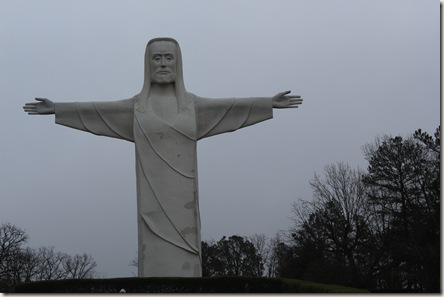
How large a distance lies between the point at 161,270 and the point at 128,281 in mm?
1031

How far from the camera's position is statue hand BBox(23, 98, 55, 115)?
42.7 feet

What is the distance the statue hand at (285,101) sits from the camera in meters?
13.0

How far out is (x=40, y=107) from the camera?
42.8 ft

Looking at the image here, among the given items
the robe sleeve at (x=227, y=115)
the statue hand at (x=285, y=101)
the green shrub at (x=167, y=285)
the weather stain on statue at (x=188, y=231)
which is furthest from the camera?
the robe sleeve at (x=227, y=115)

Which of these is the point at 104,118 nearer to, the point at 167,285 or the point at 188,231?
the point at 188,231

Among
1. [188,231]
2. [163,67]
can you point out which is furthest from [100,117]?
[188,231]

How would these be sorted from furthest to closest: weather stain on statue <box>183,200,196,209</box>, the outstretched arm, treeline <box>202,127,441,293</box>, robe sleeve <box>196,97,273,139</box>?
treeline <box>202,127,441,293</box>, robe sleeve <box>196,97,273,139</box>, the outstretched arm, weather stain on statue <box>183,200,196,209</box>

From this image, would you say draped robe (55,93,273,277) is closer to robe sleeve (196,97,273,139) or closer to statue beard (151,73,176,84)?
robe sleeve (196,97,273,139)

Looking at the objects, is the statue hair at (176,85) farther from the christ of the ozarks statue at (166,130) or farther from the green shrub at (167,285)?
the green shrub at (167,285)

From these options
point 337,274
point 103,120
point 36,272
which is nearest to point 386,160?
point 337,274

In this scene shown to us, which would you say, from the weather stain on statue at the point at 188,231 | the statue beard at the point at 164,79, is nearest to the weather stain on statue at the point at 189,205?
the weather stain on statue at the point at 188,231

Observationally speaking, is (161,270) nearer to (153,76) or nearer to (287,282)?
(287,282)

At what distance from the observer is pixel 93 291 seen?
1152 centimetres

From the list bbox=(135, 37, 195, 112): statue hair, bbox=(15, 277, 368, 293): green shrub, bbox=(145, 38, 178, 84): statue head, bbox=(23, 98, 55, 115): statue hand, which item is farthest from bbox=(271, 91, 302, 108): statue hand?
bbox=(23, 98, 55, 115): statue hand
